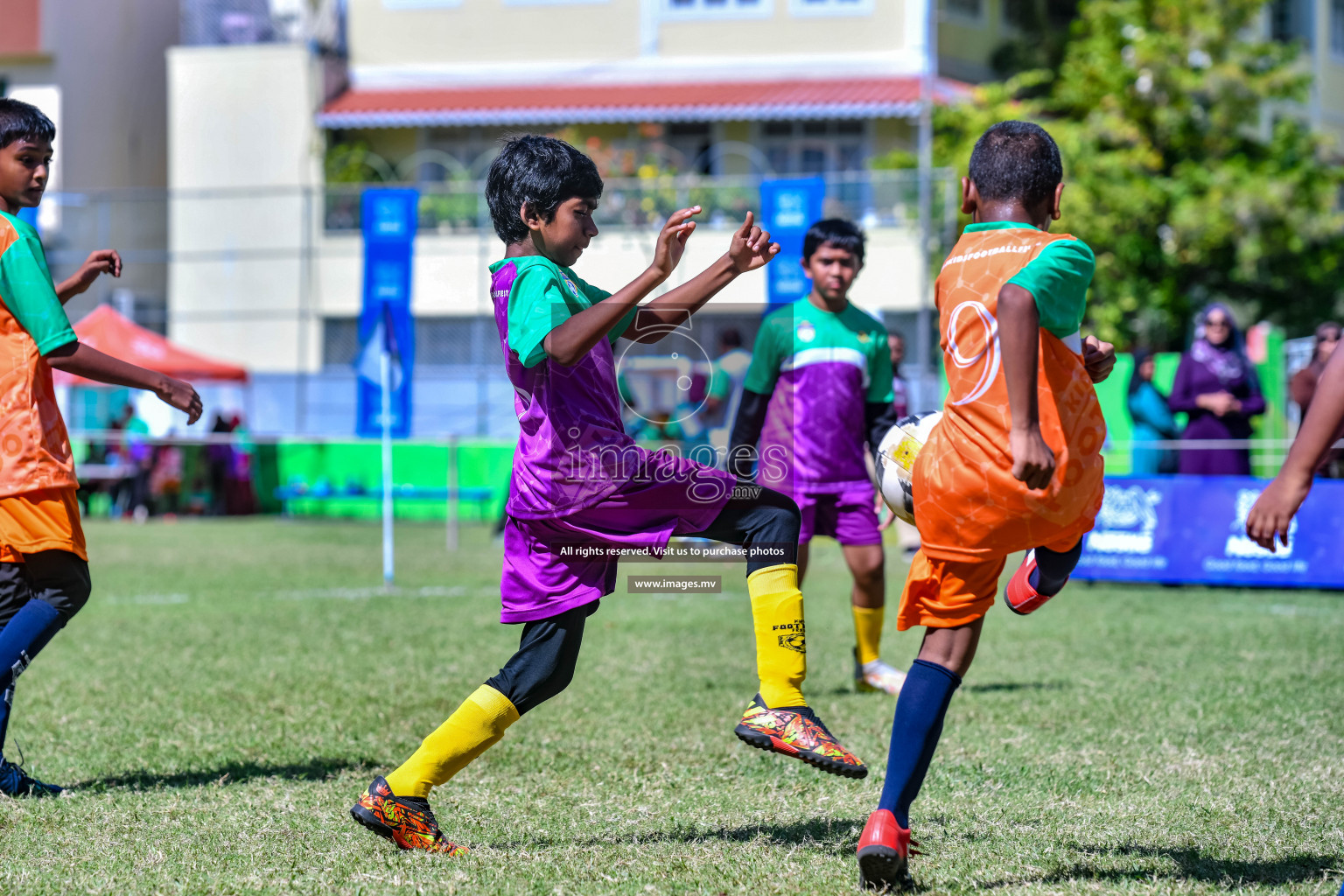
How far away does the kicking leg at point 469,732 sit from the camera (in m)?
3.80

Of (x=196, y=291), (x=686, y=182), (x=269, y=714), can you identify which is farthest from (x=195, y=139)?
(x=269, y=714)

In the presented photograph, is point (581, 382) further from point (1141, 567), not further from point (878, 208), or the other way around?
point (878, 208)

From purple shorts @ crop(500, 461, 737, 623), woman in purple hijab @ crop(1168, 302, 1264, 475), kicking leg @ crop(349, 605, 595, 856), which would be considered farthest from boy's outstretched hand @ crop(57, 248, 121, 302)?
woman in purple hijab @ crop(1168, 302, 1264, 475)

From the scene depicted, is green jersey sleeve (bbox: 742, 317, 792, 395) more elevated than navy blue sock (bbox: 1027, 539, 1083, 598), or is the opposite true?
green jersey sleeve (bbox: 742, 317, 792, 395)

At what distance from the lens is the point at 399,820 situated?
12.4 ft

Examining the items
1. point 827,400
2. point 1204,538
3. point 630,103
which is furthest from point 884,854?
point 630,103

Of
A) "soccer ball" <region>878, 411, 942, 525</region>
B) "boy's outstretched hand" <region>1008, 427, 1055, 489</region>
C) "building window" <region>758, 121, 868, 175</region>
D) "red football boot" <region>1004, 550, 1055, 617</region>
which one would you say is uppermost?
"building window" <region>758, 121, 868, 175</region>

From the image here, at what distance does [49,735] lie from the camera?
5.58m

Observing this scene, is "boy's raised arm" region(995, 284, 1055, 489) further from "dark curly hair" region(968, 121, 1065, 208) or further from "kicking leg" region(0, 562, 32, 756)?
"kicking leg" region(0, 562, 32, 756)

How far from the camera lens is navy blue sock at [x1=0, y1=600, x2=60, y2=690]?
4.35m

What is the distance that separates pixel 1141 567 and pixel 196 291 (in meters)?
20.4

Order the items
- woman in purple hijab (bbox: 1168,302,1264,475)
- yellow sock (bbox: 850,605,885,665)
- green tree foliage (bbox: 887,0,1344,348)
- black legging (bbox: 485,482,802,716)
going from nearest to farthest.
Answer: black legging (bbox: 485,482,802,716), yellow sock (bbox: 850,605,885,665), woman in purple hijab (bbox: 1168,302,1264,475), green tree foliage (bbox: 887,0,1344,348)

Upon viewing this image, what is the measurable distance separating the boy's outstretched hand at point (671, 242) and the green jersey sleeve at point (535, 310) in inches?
10.7

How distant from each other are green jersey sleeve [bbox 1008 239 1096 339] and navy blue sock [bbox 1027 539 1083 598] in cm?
58
